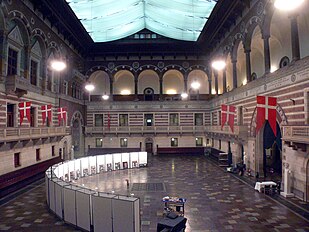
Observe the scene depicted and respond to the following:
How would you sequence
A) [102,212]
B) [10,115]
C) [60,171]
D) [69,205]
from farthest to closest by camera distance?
[10,115] < [60,171] < [69,205] < [102,212]

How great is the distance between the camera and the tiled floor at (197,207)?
12414 millimetres

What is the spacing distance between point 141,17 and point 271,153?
24086 millimetres

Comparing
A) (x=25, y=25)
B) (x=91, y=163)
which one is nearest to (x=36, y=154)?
(x=91, y=163)

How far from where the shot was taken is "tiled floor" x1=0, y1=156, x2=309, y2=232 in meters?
12.4

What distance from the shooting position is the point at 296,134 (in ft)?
49.4

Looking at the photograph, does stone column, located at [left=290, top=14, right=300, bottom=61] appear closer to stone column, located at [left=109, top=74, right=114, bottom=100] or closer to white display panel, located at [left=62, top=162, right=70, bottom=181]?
white display panel, located at [left=62, top=162, right=70, bottom=181]

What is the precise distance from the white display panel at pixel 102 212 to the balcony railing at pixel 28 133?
1005 cm

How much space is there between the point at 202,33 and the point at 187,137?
1550 centimetres

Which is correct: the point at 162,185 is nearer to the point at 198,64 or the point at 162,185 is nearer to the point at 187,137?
the point at 187,137

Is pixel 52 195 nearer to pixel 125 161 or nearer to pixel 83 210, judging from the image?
pixel 83 210

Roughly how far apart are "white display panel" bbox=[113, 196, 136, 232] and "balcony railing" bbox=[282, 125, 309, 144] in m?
9.82

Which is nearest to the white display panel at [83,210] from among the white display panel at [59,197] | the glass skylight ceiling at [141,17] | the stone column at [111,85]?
the white display panel at [59,197]

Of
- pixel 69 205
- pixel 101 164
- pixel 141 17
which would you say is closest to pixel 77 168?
pixel 101 164

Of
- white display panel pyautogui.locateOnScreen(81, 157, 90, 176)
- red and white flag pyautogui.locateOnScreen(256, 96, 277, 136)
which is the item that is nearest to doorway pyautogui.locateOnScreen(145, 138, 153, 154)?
white display panel pyautogui.locateOnScreen(81, 157, 90, 176)
